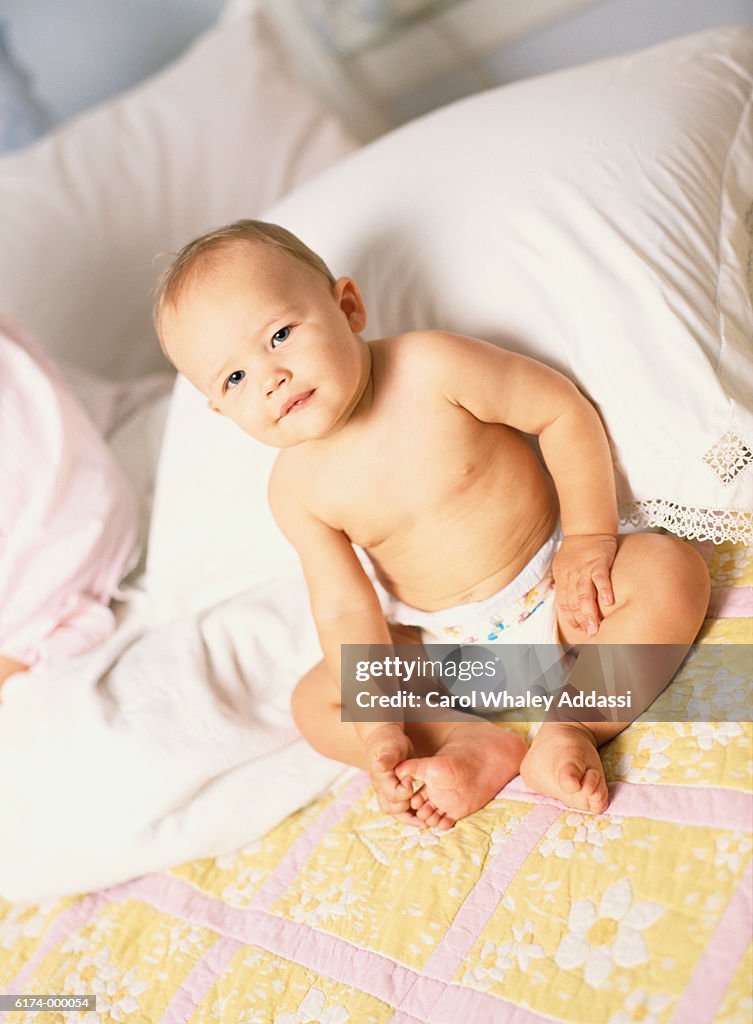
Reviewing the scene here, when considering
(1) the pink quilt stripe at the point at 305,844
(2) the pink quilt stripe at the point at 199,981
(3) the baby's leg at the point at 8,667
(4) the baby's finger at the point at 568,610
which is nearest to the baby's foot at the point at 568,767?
(4) the baby's finger at the point at 568,610

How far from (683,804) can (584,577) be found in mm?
248

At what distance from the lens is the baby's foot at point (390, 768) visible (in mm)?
948

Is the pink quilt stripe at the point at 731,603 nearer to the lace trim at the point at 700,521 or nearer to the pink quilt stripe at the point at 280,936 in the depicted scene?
the lace trim at the point at 700,521

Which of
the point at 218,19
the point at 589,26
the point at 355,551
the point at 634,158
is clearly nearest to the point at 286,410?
the point at 355,551

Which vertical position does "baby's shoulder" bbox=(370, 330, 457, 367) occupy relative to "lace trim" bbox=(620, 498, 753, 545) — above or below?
above

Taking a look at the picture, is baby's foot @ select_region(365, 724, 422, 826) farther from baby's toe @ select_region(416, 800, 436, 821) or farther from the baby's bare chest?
the baby's bare chest

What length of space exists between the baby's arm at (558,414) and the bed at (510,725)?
0.04 meters

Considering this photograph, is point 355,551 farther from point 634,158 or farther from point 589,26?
point 589,26

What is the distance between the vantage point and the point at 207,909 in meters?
1.00

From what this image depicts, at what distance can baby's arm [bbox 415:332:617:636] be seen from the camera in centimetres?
99

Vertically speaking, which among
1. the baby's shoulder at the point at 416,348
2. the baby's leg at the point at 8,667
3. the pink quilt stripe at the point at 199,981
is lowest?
the pink quilt stripe at the point at 199,981

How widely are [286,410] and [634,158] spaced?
49cm

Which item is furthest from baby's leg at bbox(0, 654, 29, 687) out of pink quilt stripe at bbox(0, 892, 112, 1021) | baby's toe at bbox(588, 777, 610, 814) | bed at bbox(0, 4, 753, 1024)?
baby's toe at bbox(588, 777, 610, 814)

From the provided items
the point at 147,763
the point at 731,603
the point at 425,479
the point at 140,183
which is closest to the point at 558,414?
the point at 425,479
